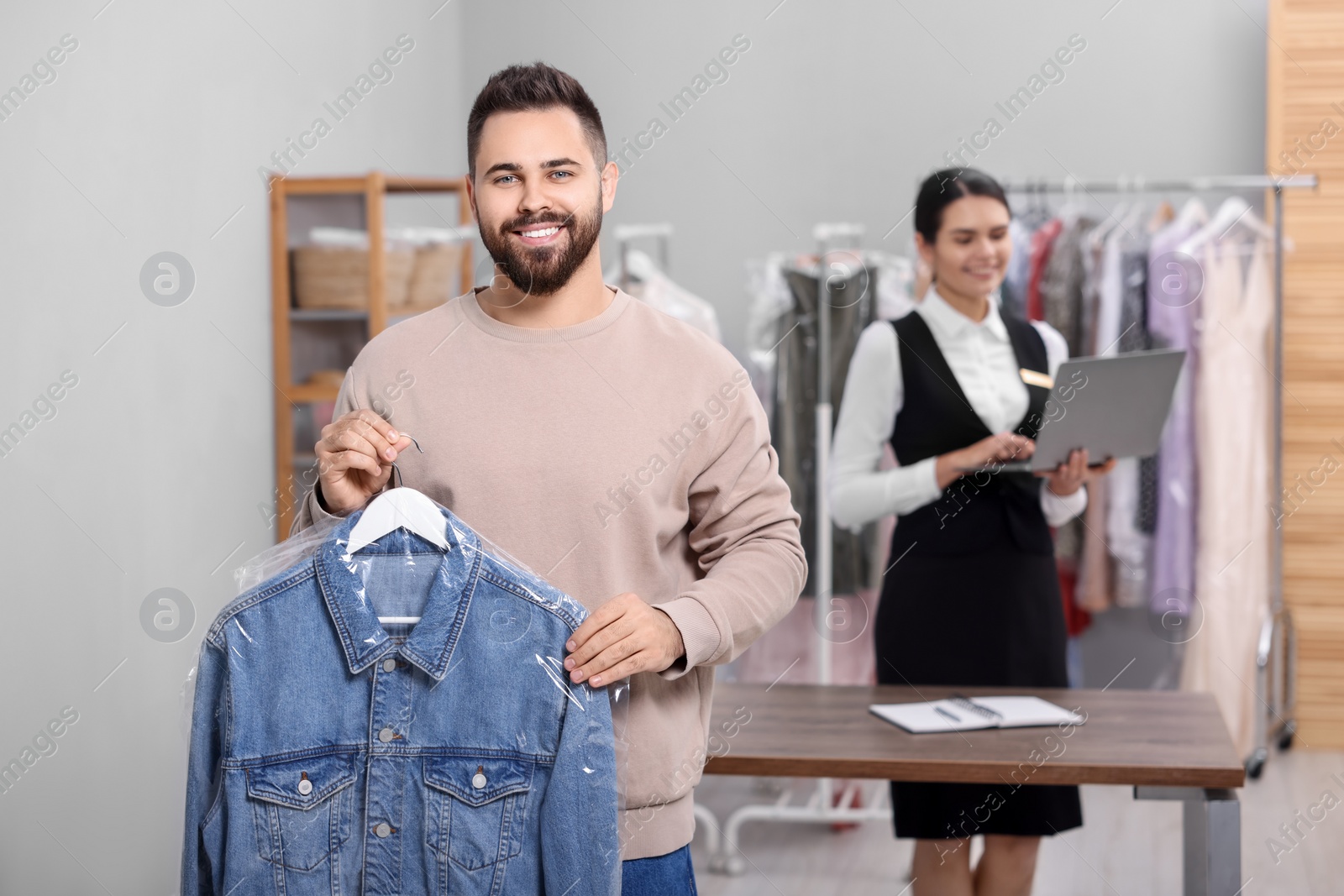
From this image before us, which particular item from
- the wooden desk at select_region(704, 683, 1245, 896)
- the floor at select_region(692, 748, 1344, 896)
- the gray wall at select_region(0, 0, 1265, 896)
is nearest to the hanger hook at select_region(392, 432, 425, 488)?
the gray wall at select_region(0, 0, 1265, 896)

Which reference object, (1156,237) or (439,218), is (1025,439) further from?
(439,218)

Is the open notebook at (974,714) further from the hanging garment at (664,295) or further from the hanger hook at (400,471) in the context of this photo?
the hanging garment at (664,295)

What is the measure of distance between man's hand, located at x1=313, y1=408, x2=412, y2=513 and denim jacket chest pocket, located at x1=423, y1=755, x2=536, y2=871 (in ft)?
0.94

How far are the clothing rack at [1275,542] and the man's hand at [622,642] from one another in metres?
2.45

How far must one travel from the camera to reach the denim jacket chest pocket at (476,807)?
124 cm

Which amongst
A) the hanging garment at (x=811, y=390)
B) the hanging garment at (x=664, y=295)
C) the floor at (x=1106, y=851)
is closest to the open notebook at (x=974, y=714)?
the floor at (x=1106, y=851)

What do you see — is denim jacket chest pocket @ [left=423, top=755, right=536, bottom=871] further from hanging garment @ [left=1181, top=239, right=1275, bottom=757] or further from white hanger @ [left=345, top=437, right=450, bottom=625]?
hanging garment @ [left=1181, top=239, right=1275, bottom=757]

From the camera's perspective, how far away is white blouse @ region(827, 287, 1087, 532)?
7.68 ft

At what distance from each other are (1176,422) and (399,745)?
2.89 m

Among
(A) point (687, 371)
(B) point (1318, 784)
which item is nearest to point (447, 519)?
(A) point (687, 371)

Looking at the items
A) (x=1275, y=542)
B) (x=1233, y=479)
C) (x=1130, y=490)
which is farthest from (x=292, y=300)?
(x=1275, y=542)

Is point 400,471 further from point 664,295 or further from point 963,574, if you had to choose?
point 664,295

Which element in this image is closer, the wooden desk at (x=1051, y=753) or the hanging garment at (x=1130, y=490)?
the wooden desk at (x=1051, y=753)

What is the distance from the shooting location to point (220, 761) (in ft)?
4.11
